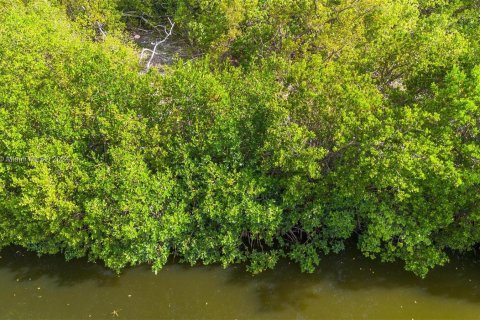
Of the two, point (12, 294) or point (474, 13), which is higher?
point (474, 13)

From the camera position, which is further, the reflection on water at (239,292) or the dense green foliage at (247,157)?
the reflection on water at (239,292)

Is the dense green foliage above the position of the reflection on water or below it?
above

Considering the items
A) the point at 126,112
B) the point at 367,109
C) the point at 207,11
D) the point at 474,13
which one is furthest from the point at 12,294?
the point at 474,13

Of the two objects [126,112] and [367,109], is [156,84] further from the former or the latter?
[367,109]

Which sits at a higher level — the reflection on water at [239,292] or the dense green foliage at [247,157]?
the dense green foliage at [247,157]
